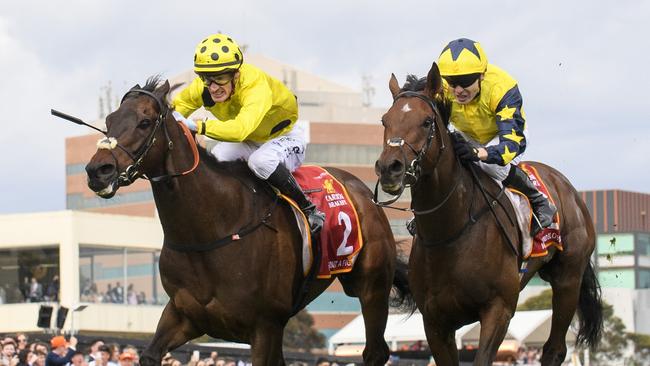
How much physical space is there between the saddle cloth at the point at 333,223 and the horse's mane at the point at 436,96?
148 centimetres

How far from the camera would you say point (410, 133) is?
8227 millimetres

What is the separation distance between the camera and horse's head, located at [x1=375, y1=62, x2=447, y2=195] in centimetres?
790

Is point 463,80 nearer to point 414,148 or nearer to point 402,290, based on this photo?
point 414,148

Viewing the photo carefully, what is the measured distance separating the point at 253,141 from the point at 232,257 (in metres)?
1.19

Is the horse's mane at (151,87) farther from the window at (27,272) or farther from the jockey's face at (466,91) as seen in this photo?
the window at (27,272)

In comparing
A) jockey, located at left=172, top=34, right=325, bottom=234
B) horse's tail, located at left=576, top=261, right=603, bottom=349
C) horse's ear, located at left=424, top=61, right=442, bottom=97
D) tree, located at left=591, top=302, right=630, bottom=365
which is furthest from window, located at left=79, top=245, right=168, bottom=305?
horse's ear, located at left=424, top=61, right=442, bottom=97

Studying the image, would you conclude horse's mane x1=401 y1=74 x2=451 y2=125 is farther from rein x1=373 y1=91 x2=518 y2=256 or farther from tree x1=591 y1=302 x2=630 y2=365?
tree x1=591 y1=302 x2=630 y2=365

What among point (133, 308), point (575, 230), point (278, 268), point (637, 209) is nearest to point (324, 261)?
point (278, 268)

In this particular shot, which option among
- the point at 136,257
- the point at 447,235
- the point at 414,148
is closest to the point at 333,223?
the point at 447,235

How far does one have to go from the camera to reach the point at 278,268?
9102mm

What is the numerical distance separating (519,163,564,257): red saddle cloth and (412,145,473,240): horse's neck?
95 cm

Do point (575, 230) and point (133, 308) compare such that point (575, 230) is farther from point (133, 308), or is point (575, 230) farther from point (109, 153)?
point (133, 308)

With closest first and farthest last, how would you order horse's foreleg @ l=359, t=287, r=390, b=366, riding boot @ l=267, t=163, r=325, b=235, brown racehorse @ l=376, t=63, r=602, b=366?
brown racehorse @ l=376, t=63, r=602, b=366
riding boot @ l=267, t=163, r=325, b=235
horse's foreleg @ l=359, t=287, r=390, b=366

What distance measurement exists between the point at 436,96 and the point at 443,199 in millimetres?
687
